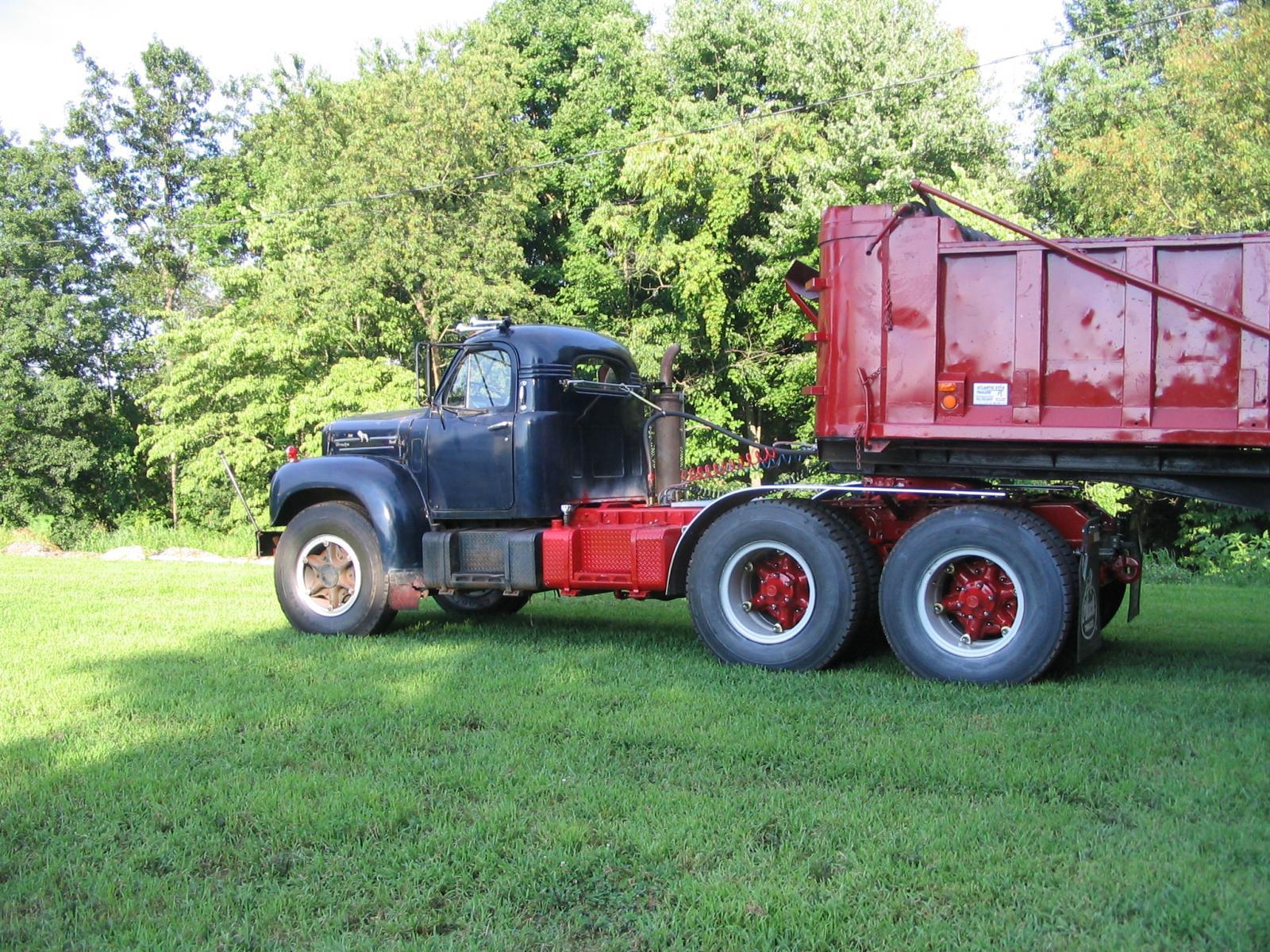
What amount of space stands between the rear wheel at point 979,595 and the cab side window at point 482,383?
331 cm

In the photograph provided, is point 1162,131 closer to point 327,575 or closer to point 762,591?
point 762,591

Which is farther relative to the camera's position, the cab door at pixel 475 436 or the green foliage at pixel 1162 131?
the green foliage at pixel 1162 131

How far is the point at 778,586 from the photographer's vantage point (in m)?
7.54

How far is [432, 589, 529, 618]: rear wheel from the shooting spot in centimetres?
1023

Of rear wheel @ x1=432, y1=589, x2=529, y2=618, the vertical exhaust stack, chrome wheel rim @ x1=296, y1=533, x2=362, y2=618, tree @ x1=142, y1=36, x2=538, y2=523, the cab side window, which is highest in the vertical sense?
tree @ x1=142, y1=36, x2=538, y2=523

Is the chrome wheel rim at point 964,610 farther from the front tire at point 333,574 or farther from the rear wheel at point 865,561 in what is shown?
the front tire at point 333,574

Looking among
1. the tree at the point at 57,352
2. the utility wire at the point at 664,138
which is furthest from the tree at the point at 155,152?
the utility wire at the point at 664,138

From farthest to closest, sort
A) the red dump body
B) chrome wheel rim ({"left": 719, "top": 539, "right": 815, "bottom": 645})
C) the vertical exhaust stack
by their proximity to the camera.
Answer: the vertical exhaust stack → chrome wheel rim ({"left": 719, "top": 539, "right": 815, "bottom": 645}) → the red dump body

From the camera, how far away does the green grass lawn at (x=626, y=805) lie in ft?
11.4

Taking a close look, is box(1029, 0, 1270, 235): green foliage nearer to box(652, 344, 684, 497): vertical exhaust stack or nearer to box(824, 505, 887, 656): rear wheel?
box(652, 344, 684, 497): vertical exhaust stack

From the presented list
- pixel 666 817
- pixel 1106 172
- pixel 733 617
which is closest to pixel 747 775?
pixel 666 817

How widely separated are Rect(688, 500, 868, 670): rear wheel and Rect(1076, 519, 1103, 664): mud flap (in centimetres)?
125

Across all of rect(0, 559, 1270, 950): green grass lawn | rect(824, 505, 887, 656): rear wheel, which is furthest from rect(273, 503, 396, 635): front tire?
rect(824, 505, 887, 656): rear wheel

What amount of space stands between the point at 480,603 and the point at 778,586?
3.61 meters
